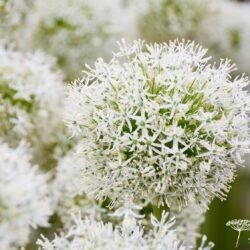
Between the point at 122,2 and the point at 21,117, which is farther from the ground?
the point at 122,2

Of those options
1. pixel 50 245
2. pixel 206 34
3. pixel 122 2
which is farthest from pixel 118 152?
pixel 122 2

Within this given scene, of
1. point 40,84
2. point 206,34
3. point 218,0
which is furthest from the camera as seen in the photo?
point 218,0

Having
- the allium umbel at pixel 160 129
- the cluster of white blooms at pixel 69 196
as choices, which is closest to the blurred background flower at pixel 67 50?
the cluster of white blooms at pixel 69 196

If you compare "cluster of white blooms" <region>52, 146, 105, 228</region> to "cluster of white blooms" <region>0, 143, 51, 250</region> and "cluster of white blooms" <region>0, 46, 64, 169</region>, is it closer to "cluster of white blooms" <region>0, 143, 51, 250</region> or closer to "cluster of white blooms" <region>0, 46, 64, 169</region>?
"cluster of white blooms" <region>0, 46, 64, 169</region>

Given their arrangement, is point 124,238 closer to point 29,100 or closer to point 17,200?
point 17,200

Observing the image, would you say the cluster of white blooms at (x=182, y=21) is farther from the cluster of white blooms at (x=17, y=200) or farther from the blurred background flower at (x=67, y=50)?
the cluster of white blooms at (x=17, y=200)

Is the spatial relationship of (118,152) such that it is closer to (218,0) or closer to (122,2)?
(218,0)

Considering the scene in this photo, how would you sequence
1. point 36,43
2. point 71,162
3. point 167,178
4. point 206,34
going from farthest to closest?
point 206,34, point 36,43, point 71,162, point 167,178
